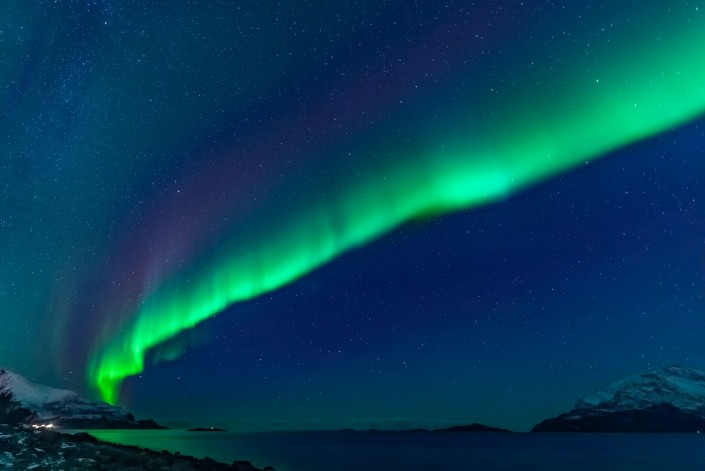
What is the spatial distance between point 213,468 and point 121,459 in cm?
703

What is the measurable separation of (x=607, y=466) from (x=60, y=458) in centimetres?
8183

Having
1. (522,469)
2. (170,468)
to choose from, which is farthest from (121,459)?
(522,469)

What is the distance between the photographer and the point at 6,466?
29.5 metres

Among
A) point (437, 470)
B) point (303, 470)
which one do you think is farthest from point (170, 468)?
point (437, 470)

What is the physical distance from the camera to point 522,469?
260ft

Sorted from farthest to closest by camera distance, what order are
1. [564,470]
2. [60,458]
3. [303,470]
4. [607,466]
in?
[607,466]
[564,470]
[303,470]
[60,458]

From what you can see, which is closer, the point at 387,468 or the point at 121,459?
the point at 121,459

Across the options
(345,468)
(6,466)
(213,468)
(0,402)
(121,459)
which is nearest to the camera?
(6,466)

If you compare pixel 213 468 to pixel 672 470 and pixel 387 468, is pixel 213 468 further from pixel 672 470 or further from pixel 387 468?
pixel 672 470

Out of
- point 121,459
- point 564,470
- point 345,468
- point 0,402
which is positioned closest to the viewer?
point 121,459

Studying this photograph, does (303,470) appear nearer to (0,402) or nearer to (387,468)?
(387,468)

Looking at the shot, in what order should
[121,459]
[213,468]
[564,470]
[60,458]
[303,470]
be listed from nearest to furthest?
1. [60,458]
2. [121,459]
3. [213,468]
4. [303,470]
5. [564,470]

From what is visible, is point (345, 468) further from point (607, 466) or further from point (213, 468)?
point (607, 466)

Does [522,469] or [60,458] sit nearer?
[60,458]
